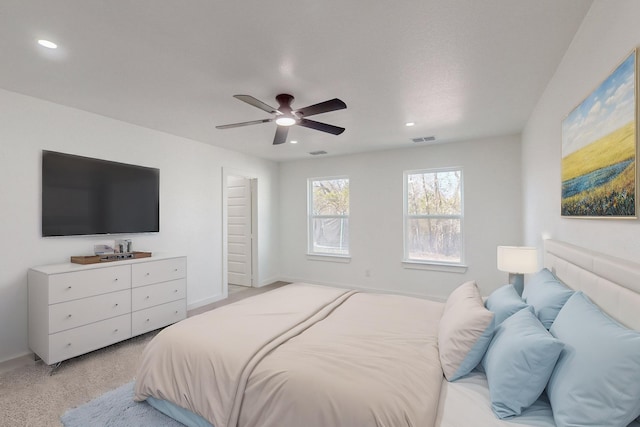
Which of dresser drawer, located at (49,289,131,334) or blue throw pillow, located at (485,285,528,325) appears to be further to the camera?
dresser drawer, located at (49,289,131,334)

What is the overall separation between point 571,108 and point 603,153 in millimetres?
692

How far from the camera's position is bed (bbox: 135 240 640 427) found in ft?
3.93

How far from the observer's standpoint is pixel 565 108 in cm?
211

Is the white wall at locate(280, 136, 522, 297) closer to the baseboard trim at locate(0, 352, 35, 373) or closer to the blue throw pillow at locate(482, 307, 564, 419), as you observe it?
the blue throw pillow at locate(482, 307, 564, 419)

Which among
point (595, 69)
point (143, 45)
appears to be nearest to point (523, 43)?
point (595, 69)

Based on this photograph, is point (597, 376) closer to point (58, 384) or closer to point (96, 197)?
point (58, 384)

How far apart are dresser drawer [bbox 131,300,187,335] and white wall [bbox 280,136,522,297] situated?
8.87ft

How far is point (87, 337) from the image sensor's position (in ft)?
9.18

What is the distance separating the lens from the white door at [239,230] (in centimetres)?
585

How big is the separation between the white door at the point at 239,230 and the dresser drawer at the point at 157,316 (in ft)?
7.08

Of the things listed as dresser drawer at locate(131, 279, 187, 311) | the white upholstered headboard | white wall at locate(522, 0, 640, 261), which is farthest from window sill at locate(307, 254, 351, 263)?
the white upholstered headboard

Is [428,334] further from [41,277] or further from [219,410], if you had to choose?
[41,277]

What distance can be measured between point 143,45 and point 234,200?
13.7ft

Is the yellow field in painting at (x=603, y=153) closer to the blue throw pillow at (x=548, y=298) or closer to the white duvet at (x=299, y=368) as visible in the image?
the blue throw pillow at (x=548, y=298)
